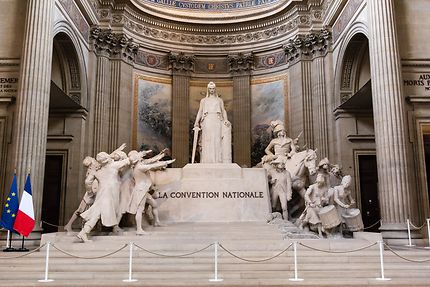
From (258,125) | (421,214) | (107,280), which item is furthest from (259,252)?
(258,125)

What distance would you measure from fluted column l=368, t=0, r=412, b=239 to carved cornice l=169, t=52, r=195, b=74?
10153 millimetres

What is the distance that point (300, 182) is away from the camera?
10.8m

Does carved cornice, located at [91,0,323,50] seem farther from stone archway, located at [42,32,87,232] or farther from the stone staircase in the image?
the stone staircase

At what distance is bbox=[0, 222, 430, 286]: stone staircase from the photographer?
21.7 feet

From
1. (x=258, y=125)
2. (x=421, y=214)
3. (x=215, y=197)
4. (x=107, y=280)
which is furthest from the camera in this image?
(x=258, y=125)

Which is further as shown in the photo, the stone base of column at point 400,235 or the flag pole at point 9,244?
the stone base of column at point 400,235

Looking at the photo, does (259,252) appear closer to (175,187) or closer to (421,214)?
(175,187)

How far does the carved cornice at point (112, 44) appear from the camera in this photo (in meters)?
17.2

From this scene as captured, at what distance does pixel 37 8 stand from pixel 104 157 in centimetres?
555

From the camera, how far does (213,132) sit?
36.8 ft

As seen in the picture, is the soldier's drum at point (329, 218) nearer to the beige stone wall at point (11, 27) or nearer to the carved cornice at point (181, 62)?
the beige stone wall at point (11, 27)

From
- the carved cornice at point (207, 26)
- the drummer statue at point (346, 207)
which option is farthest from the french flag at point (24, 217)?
the carved cornice at point (207, 26)

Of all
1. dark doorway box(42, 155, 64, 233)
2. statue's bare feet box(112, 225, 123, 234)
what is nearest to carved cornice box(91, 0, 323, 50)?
dark doorway box(42, 155, 64, 233)

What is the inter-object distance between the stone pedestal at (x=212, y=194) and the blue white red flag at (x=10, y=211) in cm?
328
